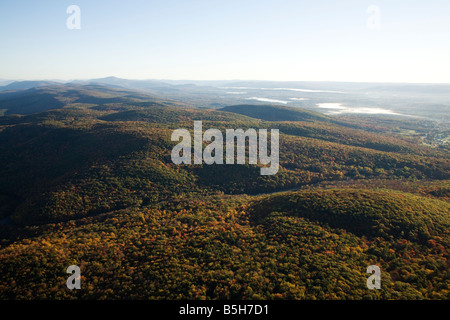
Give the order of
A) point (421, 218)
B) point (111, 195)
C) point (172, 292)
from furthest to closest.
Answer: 1. point (111, 195)
2. point (421, 218)
3. point (172, 292)

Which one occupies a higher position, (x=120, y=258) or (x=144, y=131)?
(x=144, y=131)

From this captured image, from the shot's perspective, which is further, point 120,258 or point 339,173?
point 339,173

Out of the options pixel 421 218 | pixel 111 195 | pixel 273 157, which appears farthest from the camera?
pixel 273 157

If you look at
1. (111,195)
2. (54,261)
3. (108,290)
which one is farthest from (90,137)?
(108,290)

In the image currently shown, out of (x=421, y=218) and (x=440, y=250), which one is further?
(x=421, y=218)

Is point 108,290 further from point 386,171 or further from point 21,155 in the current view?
point 386,171

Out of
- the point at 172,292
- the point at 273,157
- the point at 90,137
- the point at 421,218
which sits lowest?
the point at 172,292
